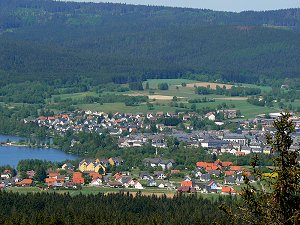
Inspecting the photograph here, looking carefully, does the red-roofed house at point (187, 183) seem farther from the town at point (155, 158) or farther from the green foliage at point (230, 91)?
the green foliage at point (230, 91)

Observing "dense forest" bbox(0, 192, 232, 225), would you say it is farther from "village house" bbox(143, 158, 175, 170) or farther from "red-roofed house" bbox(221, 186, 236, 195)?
"village house" bbox(143, 158, 175, 170)

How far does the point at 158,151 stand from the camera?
54531 mm

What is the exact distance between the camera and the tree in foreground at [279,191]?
29.4 feet

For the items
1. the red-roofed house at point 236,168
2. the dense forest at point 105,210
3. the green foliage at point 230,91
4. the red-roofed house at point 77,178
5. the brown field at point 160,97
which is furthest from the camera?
the green foliage at point 230,91

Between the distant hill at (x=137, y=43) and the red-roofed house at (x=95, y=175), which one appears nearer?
the red-roofed house at (x=95, y=175)

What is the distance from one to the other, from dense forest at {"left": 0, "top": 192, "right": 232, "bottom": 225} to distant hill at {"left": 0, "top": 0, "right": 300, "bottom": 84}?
62.9 meters

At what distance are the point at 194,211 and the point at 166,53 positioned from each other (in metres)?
105

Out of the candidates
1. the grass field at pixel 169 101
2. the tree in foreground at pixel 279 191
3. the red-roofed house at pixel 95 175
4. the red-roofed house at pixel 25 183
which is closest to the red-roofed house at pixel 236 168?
the red-roofed house at pixel 95 175

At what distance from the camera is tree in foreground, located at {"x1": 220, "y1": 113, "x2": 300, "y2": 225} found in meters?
8.95

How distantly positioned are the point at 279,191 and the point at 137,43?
5070 inches

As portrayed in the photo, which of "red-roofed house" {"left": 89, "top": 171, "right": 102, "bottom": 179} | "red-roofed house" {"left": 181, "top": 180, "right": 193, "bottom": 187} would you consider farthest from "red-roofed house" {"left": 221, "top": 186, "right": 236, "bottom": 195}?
"red-roofed house" {"left": 89, "top": 171, "right": 102, "bottom": 179}

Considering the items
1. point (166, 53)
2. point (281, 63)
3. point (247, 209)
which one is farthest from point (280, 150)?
point (166, 53)

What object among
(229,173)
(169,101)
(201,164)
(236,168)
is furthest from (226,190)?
(169,101)

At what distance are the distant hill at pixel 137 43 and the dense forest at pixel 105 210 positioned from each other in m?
62.9
